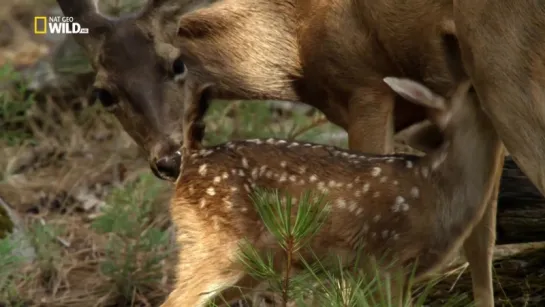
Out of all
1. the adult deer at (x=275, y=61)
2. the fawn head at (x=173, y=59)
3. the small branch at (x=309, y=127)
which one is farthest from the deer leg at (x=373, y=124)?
the small branch at (x=309, y=127)

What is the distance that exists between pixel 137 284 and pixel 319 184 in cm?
195

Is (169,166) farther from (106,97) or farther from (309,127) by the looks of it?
(309,127)

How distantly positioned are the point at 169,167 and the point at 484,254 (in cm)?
143

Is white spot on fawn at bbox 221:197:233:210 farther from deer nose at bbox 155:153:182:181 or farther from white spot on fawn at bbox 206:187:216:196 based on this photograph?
deer nose at bbox 155:153:182:181

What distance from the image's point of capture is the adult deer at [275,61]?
5.76 m

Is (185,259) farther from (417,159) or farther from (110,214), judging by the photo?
Answer: (110,214)

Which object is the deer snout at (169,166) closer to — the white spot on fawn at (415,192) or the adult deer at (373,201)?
the adult deer at (373,201)

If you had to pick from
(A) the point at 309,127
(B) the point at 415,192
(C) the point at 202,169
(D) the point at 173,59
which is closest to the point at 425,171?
(B) the point at 415,192

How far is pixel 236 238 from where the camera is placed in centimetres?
487

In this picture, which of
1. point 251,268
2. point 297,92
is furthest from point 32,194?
point 251,268

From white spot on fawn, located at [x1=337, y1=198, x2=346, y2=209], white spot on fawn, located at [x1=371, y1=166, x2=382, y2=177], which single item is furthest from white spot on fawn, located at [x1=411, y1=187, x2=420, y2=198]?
white spot on fawn, located at [x1=337, y1=198, x2=346, y2=209]

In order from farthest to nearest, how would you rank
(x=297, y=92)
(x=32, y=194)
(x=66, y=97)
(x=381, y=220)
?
(x=66, y=97), (x=32, y=194), (x=297, y=92), (x=381, y=220)

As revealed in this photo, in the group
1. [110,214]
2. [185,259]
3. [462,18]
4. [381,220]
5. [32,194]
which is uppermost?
[462,18]

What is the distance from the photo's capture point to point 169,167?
562cm
